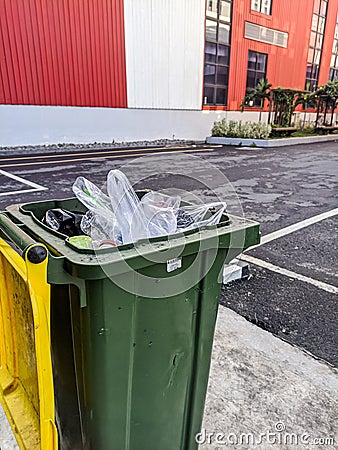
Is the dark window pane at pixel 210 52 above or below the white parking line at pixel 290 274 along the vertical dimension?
above

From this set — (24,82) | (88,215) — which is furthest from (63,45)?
(88,215)

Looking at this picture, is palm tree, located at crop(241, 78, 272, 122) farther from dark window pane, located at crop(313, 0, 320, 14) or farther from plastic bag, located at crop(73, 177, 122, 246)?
plastic bag, located at crop(73, 177, 122, 246)

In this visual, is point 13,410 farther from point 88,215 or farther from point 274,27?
point 274,27

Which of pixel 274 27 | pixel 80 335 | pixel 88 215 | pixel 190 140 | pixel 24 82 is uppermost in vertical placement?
pixel 274 27

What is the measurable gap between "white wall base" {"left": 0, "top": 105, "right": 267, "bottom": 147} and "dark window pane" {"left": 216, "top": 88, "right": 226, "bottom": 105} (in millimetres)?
611

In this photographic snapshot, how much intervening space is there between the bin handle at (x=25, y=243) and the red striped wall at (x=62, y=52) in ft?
37.5

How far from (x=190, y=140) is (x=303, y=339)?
1445 cm

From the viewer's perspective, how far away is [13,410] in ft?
3.89

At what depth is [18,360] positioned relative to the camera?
121cm

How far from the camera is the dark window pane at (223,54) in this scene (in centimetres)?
1614

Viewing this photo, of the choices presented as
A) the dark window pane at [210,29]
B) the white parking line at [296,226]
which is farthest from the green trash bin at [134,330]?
the dark window pane at [210,29]

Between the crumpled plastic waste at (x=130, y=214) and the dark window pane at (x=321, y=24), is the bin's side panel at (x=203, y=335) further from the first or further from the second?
the dark window pane at (x=321, y=24)

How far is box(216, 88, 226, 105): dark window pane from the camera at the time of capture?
16.7m

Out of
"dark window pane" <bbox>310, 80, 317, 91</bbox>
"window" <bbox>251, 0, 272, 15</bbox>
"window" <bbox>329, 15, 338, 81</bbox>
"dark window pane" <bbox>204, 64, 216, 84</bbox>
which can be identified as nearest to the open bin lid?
"dark window pane" <bbox>204, 64, 216, 84</bbox>
